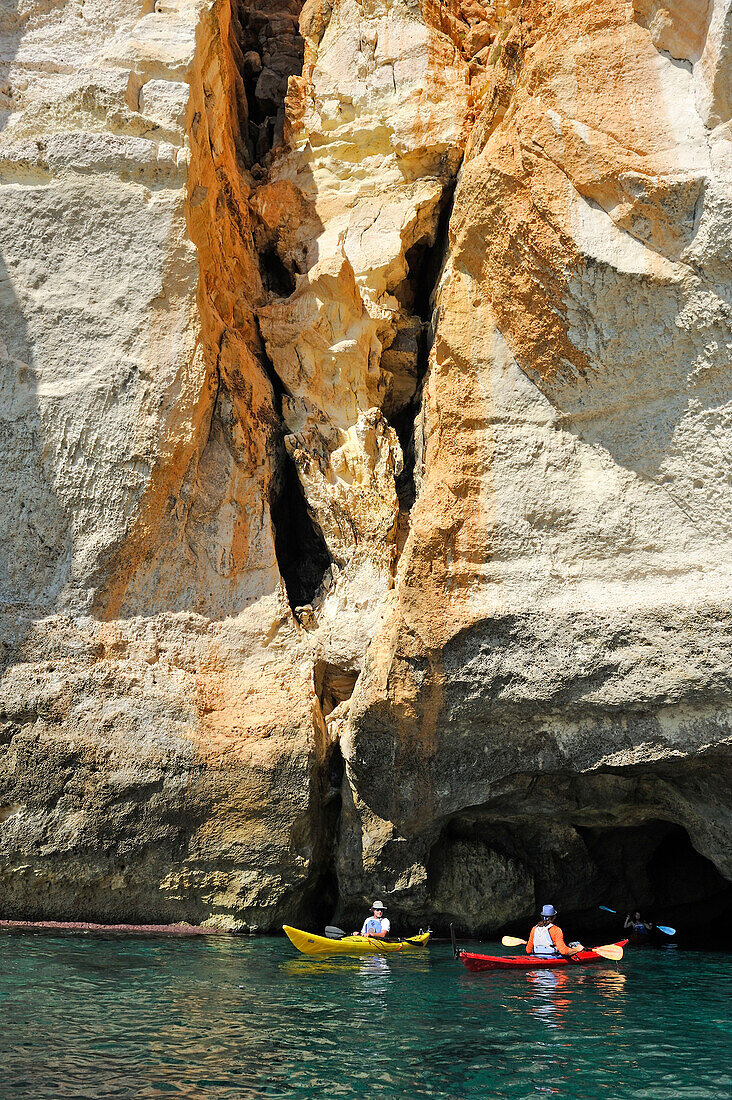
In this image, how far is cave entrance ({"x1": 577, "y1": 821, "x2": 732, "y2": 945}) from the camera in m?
13.2

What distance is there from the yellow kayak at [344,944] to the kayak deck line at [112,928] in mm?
1461

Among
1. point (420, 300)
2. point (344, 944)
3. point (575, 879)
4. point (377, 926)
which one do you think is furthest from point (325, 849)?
point (420, 300)

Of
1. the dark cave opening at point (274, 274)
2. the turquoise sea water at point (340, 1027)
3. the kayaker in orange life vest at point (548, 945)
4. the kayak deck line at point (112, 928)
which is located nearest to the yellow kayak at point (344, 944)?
the turquoise sea water at point (340, 1027)

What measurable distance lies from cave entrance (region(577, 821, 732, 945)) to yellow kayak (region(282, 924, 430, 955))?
327 cm

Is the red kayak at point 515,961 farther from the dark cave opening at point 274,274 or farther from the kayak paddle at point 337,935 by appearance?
the dark cave opening at point 274,274

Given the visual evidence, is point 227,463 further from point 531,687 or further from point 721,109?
point 721,109

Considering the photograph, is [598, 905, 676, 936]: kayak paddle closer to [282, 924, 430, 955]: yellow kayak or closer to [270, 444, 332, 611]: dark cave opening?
[282, 924, 430, 955]: yellow kayak

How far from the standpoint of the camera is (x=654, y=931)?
12438 millimetres

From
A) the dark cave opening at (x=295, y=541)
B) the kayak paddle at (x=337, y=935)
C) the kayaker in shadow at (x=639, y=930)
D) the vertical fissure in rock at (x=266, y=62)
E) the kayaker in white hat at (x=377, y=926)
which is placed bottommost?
the kayaker in shadow at (x=639, y=930)

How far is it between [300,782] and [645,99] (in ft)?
28.7

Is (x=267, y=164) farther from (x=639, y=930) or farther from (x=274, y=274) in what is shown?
(x=639, y=930)

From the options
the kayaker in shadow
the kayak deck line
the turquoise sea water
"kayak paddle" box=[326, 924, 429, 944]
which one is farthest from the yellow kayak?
the kayaker in shadow

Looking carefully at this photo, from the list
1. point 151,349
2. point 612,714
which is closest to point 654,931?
point 612,714

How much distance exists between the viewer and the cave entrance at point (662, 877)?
522 inches
